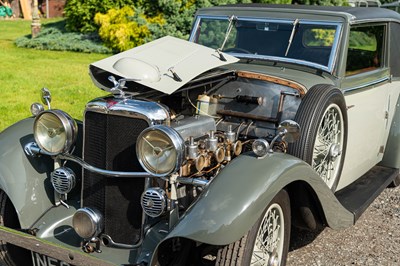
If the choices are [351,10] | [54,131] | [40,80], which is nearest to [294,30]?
[351,10]

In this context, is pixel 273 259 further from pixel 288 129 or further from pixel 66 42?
pixel 66 42

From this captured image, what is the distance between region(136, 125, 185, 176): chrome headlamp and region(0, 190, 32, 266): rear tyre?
3.72ft

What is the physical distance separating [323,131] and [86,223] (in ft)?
5.46

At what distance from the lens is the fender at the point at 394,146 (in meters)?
4.89

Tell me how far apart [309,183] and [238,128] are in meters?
0.80

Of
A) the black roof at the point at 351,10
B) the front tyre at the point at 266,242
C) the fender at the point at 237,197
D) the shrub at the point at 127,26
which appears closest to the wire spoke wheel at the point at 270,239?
the front tyre at the point at 266,242

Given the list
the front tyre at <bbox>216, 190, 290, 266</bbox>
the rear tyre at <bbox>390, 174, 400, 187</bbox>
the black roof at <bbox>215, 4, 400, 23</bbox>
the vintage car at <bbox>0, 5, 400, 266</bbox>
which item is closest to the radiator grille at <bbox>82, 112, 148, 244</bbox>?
the vintage car at <bbox>0, 5, 400, 266</bbox>

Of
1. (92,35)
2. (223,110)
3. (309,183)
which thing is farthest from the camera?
(92,35)

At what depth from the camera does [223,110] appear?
3701 mm

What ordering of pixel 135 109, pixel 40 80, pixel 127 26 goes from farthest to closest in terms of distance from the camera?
pixel 127 26 < pixel 40 80 < pixel 135 109

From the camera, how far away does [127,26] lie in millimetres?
12797

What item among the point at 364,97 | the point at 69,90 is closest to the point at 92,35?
the point at 69,90

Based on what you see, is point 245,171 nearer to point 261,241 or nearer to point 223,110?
point 261,241

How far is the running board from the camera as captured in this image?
3645 mm
